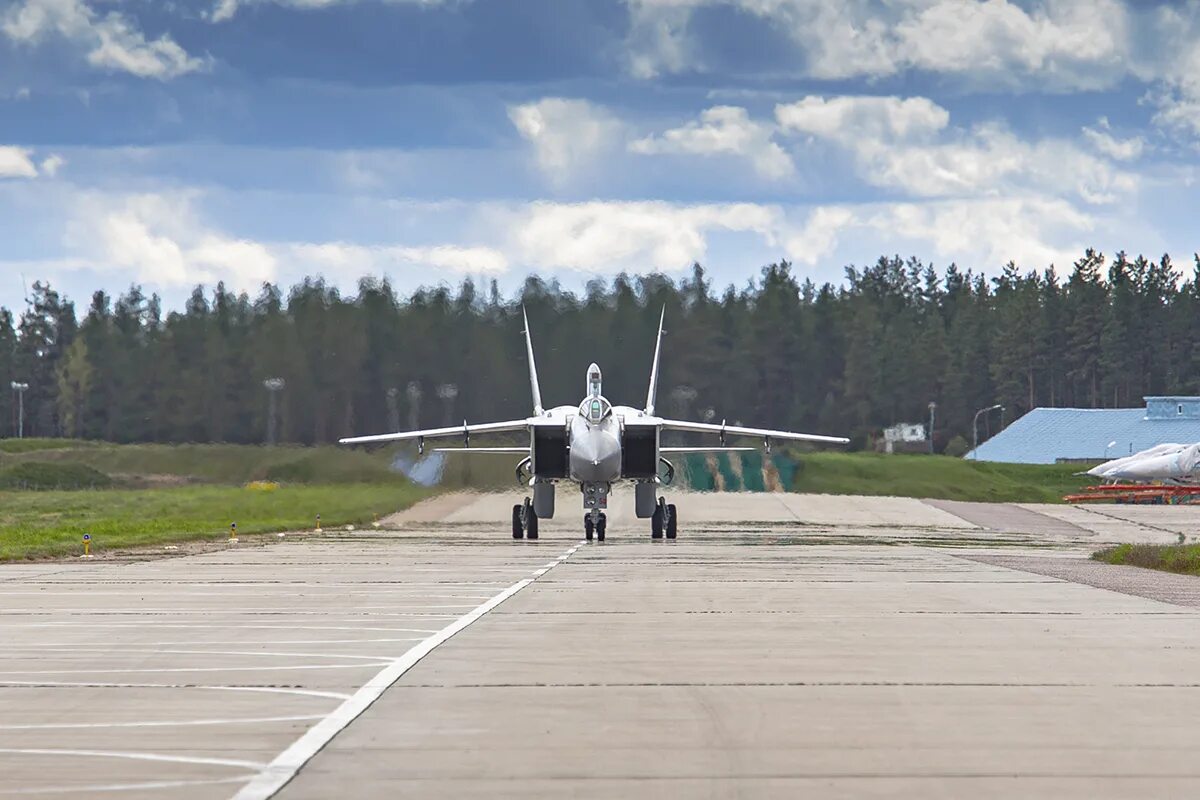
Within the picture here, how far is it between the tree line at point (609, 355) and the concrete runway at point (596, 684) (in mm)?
43151

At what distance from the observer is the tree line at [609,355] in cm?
7125

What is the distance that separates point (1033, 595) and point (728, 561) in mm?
8779

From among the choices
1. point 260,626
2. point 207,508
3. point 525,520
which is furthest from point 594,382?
point 260,626

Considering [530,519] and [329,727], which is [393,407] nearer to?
[530,519]

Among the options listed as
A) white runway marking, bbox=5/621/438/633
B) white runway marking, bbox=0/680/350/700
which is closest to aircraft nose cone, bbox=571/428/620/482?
white runway marking, bbox=5/621/438/633

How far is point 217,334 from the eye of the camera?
80812 mm

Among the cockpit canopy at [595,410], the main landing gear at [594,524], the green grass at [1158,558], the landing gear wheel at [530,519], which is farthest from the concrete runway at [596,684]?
the landing gear wheel at [530,519]

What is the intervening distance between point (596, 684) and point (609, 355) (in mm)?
62565

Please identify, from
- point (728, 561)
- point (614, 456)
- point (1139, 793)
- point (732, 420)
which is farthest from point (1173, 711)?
point (732, 420)

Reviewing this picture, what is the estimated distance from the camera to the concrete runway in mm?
7500

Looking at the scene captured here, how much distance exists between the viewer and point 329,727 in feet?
28.7

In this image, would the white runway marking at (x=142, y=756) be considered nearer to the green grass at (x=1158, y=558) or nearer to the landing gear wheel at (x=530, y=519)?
the green grass at (x=1158, y=558)

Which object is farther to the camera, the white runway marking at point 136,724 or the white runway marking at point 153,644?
the white runway marking at point 153,644

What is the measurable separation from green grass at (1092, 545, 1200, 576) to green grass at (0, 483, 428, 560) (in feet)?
64.7
